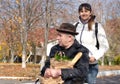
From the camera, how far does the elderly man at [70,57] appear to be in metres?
3.78

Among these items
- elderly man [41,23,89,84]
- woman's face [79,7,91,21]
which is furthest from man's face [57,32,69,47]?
woman's face [79,7,91,21]

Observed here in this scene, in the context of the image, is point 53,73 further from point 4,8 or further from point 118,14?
point 118,14

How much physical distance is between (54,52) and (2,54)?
234ft

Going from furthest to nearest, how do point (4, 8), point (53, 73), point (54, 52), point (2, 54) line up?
point (2, 54) < point (4, 8) < point (54, 52) < point (53, 73)

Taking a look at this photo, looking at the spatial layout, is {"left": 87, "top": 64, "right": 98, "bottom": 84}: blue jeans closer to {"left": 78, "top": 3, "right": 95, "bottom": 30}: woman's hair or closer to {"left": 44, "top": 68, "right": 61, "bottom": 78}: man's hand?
{"left": 78, "top": 3, "right": 95, "bottom": 30}: woman's hair

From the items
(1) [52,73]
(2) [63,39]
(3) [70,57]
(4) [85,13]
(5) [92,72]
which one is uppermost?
(4) [85,13]

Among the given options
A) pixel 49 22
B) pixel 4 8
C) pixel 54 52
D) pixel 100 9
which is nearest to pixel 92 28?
pixel 54 52

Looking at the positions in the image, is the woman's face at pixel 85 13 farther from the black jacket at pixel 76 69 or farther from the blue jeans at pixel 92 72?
the black jacket at pixel 76 69

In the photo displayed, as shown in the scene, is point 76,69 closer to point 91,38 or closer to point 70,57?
point 70,57

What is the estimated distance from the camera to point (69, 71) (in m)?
3.79

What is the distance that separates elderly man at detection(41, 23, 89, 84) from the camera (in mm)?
3783

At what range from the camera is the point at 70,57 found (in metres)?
3.93

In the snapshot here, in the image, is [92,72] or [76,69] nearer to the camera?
[76,69]

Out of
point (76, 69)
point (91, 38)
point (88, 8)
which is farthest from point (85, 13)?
point (76, 69)
